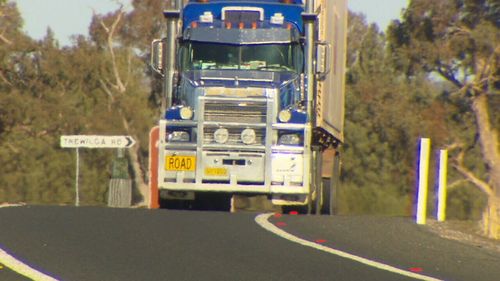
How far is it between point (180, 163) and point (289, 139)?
71.1 inches

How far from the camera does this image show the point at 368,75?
Answer: 6694 cm

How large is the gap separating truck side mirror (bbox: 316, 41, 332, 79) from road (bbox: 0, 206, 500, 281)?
631 centimetres

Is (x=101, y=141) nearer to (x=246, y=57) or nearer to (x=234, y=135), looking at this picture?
(x=246, y=57)

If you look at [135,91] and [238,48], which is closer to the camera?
[238,48]

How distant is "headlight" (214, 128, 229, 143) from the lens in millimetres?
20812

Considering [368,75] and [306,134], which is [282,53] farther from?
[368,75]

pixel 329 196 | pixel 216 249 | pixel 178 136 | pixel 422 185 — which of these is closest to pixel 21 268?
pixel 216 249

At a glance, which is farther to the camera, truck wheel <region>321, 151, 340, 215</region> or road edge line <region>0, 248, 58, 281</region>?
truck wheel <region>321, 151, 340, 215</region>

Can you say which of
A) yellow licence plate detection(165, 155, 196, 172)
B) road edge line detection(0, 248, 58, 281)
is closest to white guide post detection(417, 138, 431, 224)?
yellow licence plate detection(165, 155, 196, 172)

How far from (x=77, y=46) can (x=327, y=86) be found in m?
33.4

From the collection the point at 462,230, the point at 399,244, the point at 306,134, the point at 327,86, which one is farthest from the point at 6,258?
the point at 327,86

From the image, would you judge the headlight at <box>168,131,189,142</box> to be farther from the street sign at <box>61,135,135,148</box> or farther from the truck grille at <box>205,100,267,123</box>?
the street sign at <box>61,135,135,148</box>

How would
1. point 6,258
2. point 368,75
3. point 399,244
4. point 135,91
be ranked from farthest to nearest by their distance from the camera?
point 368,75 < point 135,91 < point 399,244 < point 6,258

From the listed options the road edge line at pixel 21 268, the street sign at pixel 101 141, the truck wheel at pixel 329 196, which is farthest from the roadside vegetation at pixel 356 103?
the road edge line at pixel 21 268
